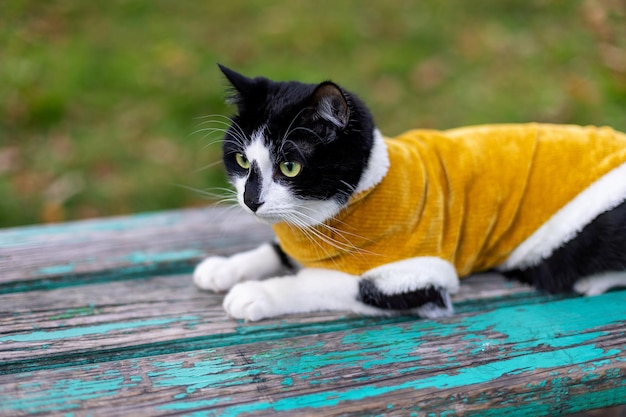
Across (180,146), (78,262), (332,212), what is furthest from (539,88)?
(78,262)

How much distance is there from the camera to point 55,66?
3.40 m

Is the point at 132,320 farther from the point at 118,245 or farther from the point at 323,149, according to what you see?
the point at 323,149

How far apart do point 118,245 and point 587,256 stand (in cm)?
131

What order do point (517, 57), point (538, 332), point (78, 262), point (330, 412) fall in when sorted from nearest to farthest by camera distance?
point (330, 412)
point (538, 332)
point (78, 262)
point (517, 57)

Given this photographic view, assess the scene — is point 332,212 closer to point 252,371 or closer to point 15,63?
point 252,371

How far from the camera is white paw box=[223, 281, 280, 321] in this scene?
1.46 m

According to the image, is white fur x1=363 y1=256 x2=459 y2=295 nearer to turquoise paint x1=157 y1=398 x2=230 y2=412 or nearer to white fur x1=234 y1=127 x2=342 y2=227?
white fur x1=234 y1=127 x2=342 y2=227

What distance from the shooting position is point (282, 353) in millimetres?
1339

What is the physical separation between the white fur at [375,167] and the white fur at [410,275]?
0.66 feet

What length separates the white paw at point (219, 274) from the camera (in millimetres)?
1624

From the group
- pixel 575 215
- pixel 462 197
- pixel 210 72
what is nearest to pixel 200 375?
pixel 462 197

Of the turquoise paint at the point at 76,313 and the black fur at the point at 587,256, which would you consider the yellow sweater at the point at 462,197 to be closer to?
the black fur at the point at 587,256

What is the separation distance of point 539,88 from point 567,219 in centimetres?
214

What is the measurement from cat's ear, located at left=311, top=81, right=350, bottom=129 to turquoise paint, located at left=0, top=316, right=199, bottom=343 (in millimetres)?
571
